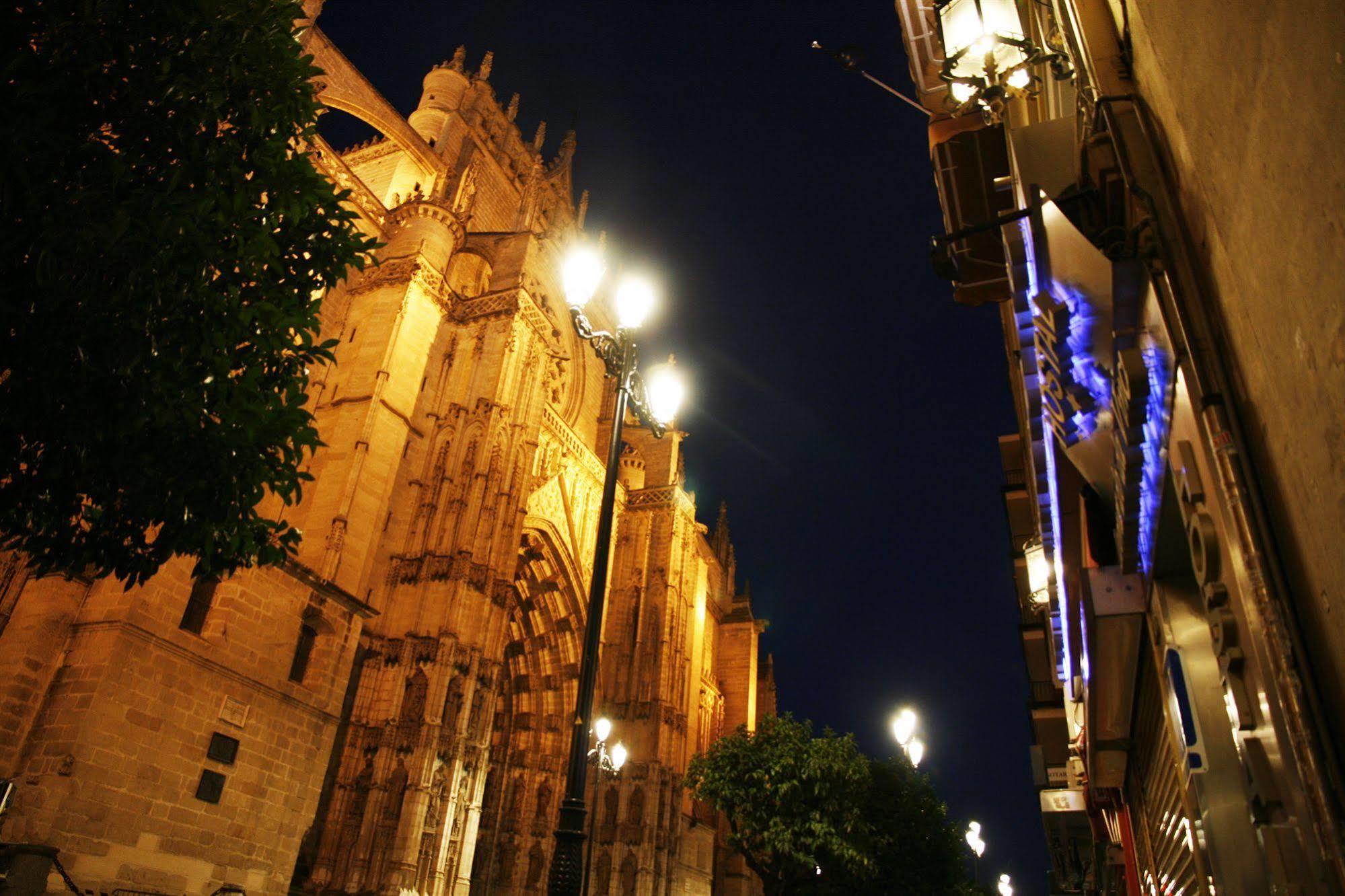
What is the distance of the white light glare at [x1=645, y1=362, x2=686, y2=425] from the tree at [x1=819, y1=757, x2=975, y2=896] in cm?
1701

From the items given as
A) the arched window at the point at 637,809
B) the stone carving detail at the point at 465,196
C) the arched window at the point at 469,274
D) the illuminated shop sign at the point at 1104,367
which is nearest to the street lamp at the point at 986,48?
the illuminated shop sign at the point at 1104,367

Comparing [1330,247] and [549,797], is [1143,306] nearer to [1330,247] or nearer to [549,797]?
[1330,247]

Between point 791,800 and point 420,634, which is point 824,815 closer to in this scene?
point 791,800

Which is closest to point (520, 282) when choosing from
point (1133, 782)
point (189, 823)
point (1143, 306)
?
point (189, 823)

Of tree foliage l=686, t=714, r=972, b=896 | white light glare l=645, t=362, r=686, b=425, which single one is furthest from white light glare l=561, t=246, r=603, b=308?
tree foliage l=686, t=714, r=972, b=896

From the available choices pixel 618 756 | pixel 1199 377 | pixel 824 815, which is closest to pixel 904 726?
pixel 824 815

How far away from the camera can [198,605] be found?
42.6ft

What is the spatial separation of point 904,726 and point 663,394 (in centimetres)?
1061

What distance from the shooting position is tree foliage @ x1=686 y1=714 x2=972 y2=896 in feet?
70.7

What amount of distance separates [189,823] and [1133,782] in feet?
40.9

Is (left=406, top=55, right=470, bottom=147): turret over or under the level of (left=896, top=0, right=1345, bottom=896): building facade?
over

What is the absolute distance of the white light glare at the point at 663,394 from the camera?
31.0ft

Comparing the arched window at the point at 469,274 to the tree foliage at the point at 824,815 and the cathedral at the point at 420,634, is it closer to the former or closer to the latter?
the cathedral at the point at 420,634

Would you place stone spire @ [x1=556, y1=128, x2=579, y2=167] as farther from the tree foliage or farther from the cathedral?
the tree foliage
